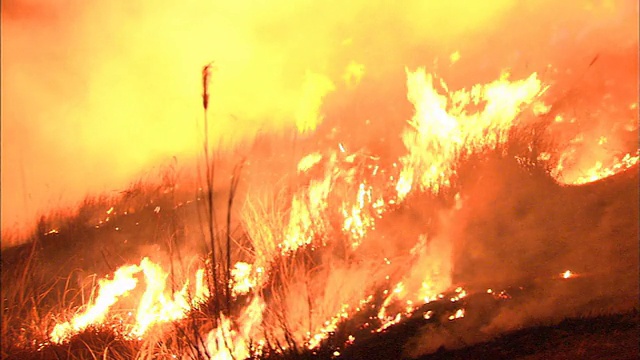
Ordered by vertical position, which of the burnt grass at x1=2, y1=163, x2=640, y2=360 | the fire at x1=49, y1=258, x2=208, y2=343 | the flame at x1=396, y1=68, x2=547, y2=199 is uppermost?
the flame at x1=396, y1=68, x2=547, y2=199

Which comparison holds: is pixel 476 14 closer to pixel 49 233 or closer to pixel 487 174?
pixel 487 174

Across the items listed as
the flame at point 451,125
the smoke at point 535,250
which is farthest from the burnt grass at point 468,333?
the flame at point 451,125

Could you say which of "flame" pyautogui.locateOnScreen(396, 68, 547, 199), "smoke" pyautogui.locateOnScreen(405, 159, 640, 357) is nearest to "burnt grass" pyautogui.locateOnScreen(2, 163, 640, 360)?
"smoke" pyautogui.locateOnScreen(405, 159, 640, 357)

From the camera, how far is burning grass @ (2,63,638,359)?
311cm

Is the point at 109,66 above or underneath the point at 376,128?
above

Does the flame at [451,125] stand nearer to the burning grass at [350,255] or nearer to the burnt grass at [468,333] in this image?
the burning grass at [350,255]

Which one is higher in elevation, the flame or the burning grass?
the flame

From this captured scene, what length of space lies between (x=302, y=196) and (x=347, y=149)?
776 mm

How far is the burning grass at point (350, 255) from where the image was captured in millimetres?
3107

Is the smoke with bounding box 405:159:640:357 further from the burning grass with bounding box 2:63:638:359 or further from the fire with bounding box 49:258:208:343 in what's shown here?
the fire with bounding box 49:258:208:343

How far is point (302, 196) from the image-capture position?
4.18m

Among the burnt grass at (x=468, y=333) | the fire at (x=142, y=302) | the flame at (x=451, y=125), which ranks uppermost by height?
the flame at (x=451, y=125)

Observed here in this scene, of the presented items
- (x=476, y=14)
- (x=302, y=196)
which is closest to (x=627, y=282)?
(x=302, y=196)

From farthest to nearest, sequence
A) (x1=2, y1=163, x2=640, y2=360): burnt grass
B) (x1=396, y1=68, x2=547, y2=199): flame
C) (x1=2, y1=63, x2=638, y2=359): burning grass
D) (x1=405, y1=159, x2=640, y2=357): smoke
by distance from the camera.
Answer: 1. (x1=396, y1=68, x2=547, y2=199): flame
2. (x1=2, y1=63, x2=638, y2=359): burning grass
3. (x1=405, y1=159, x2=640, y2=357): smoke
4. (x1=2, y1=163, x2=640, y2=360): burnt grass
